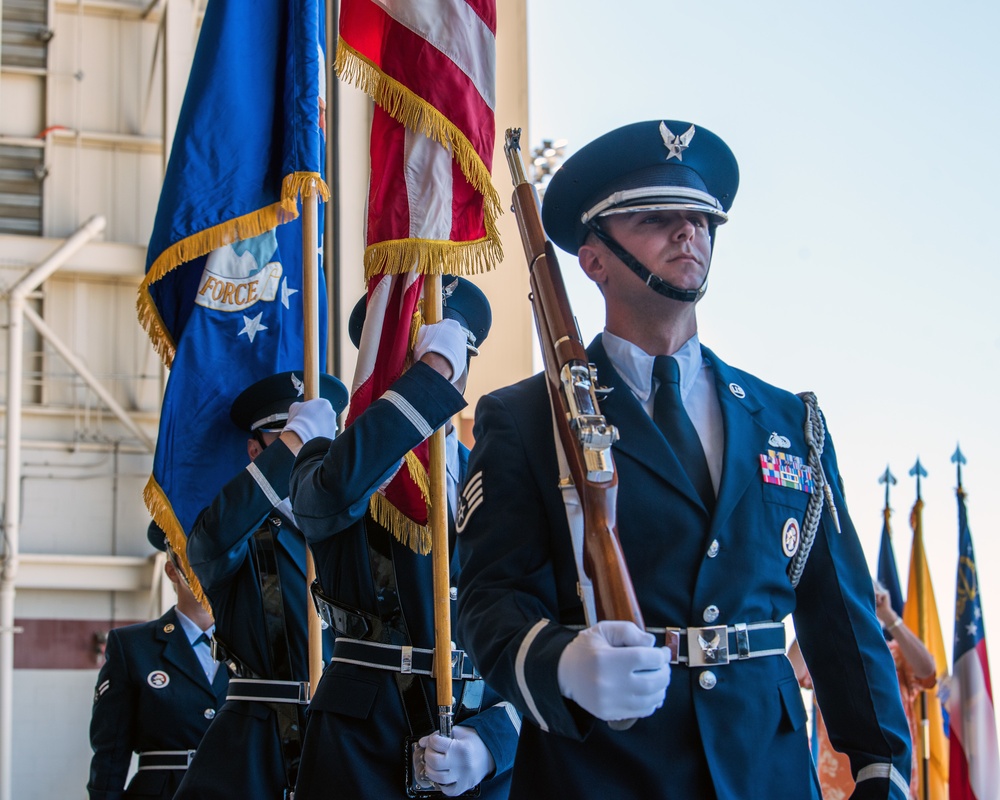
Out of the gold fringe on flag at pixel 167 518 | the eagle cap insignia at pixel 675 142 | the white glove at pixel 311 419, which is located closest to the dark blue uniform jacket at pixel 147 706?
the gold fringe on flag at pixel 167 518

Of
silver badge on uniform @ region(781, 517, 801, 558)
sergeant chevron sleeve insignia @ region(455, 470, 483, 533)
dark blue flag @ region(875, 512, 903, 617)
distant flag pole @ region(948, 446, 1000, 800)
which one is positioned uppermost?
sergeant chevron sleeve insignia @ region(455, 470, 483, 533)

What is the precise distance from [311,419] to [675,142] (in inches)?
59.7

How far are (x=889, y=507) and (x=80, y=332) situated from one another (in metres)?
6.50

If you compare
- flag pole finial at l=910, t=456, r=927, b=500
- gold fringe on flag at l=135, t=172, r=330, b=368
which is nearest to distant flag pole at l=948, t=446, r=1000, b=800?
flag pole finial at l=910, t=456, r=927, b=500

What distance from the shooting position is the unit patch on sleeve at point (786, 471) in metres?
1.94

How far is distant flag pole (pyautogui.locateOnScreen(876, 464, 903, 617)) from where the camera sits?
247 inches

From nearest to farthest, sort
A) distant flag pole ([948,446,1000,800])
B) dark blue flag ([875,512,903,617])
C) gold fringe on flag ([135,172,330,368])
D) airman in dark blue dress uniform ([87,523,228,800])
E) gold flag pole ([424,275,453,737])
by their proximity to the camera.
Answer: gold flag pole ([424,275,453,737])
gold fringe on flag ([135,172,330,368])
airman in dark blue dress uniform ([87,523,228,800])
distant flag pole ([948,446,1000,800])
dark blue flag ([875,512,903,617])

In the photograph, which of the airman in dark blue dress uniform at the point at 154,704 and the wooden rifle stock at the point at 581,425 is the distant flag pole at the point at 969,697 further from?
the wooden rifle stock at the point at 581,425

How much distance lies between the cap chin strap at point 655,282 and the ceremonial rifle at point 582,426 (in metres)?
0.10

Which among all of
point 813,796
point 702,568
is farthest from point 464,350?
point 813,796

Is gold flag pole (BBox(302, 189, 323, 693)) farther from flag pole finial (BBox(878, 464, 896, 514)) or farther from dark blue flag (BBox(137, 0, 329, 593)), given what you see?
flag pole finial (BBox(878, 464, 896, 514))

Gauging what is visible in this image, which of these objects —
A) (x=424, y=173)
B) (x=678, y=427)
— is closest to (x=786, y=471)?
(x=678, y=427)

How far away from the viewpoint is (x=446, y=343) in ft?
8.85

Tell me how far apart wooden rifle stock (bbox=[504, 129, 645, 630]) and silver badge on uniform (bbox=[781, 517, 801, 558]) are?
1.11ft
